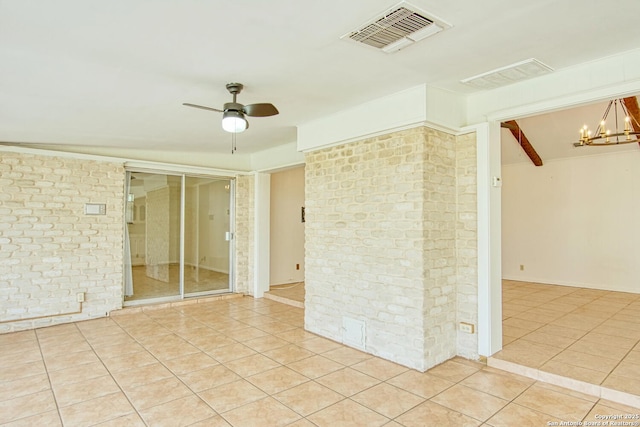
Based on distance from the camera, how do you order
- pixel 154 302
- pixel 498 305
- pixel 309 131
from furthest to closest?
pixel 154 302 → pixel 309 131 → pixel 498 305

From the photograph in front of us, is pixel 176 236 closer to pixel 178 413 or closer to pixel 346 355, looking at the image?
pixel 346 355

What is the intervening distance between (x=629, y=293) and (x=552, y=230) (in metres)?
1.65

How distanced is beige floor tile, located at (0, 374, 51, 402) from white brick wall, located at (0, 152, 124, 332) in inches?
79.2

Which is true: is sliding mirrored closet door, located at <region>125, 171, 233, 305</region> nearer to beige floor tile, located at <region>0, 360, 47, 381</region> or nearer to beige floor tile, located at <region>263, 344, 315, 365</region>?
beige floor tile, located at <region>0, 360, 47, 381</region>

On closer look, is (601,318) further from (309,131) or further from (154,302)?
(154,302)

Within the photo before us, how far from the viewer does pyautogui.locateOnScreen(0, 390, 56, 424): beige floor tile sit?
2.64m

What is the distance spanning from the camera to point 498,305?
3.54 metres

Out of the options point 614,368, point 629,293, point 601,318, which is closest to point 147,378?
point 614,368

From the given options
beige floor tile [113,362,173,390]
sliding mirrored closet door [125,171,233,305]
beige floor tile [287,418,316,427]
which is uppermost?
sliding mirrored closet door [125,171,233,305]

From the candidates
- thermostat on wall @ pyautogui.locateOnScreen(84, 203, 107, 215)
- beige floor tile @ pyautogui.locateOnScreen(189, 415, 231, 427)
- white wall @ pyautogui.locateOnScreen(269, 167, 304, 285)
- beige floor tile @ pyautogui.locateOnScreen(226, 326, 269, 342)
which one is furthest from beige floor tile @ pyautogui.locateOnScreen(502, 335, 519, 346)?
thermostat on wall @ pyautogui.locateOnScreen(84, 203, 107, 215)

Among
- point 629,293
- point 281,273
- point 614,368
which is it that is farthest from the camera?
point 281,273

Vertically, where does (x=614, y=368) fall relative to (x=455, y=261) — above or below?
below

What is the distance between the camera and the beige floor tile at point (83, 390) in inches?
113

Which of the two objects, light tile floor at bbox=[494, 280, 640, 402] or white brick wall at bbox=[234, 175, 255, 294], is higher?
white brick wall at bbox=[234, 175, 255, 294]
